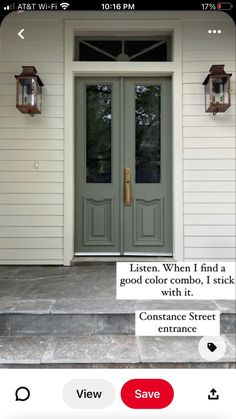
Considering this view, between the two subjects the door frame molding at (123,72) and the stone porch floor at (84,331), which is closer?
the stone porch floor at (84,331)

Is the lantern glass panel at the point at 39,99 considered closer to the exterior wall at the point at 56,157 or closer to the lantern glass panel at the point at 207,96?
the exterior wall at the point at 56,157

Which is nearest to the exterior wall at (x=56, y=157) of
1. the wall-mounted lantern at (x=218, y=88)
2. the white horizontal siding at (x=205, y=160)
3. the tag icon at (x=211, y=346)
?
the white horizontal siding at (x=205, y=160)

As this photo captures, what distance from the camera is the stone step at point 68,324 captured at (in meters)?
2.17

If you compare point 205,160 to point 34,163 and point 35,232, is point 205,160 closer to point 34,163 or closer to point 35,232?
point 34,163

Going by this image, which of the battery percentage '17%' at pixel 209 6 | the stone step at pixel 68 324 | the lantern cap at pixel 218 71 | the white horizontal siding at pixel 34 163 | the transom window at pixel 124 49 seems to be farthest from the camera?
the transom window at pixel 124 49

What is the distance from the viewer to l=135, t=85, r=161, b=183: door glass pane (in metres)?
3.71

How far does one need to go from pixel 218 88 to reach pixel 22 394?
3.08m

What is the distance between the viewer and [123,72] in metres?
3.60

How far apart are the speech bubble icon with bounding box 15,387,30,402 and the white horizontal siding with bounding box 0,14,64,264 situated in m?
2.70

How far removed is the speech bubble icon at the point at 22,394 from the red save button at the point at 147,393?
0.23 meters

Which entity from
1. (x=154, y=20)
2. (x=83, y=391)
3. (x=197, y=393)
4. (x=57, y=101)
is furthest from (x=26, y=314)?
(x=154, y=20)

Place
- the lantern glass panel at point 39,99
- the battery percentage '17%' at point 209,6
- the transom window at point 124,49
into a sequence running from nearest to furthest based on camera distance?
the battery percentage '17%' at point 209,6
the lantern glass panel at point 39,99
the transom window at point 124,49

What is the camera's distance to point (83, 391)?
89cm

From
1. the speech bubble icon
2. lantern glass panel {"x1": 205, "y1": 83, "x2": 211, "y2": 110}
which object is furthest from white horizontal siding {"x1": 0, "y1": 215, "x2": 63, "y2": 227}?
the speech bubble icon
